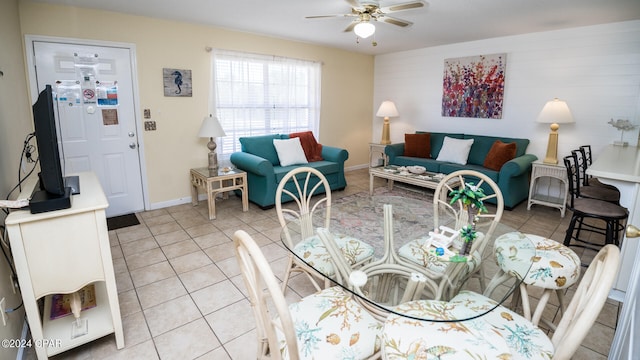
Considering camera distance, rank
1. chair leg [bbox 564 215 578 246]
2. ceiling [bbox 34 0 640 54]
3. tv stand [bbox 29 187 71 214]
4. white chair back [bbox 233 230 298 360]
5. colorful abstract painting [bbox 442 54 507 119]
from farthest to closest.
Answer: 1. colorful abstract painting [bbox 442 54 507 119]
2. ceiling [bbox 34 0 640 54]
3. chair leg [bbox 564 215 578 246]
4. tv stand [bbox 29 187 71 214]
5. white chair back [bbox 233 230 298 360]

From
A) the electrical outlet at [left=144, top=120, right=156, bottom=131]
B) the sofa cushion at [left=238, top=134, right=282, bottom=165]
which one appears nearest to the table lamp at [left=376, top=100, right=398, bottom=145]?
the sofa cushion at [left=238, top=134, right=282, bottom=165]

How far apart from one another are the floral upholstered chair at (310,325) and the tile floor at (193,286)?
2.16ft

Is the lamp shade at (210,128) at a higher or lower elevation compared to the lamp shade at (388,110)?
lower

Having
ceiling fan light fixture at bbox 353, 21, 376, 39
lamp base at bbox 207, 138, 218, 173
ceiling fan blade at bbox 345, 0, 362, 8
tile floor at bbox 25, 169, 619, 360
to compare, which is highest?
ceiling fan blade at bbox 345, 0, 362, 8

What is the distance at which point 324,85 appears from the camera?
564 centimetres

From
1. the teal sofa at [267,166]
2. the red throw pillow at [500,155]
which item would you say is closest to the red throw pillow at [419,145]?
the red throw pillow at [500,155]

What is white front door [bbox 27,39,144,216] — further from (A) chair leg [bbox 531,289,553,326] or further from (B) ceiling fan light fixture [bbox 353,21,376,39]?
(A) chair leg [bbox 531,289,553,326]

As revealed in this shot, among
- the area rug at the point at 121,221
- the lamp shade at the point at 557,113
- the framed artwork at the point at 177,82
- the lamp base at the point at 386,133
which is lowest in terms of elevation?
the area rug at the point at 121,221

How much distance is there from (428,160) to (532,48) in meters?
1.99

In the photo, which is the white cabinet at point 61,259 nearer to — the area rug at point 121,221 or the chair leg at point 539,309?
the area rug at point 121,221

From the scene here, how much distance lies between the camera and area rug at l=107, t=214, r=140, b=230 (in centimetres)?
359

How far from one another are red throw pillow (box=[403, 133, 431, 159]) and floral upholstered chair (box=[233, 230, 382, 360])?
4.14 metres

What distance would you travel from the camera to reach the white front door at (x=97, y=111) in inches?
133

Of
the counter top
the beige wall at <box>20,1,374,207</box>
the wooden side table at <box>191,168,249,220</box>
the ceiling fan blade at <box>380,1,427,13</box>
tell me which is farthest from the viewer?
the wooden side table at <box>191,168,249,220</box>
